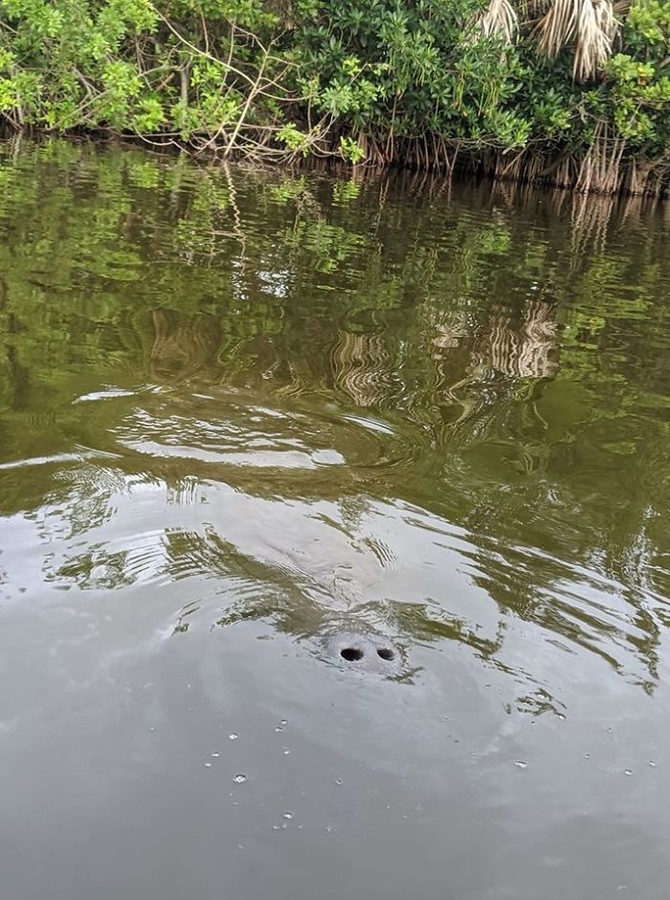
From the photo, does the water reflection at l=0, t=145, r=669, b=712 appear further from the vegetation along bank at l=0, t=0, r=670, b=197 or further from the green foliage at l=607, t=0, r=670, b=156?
the green foliage at l=607, t=0, r=670, b=156

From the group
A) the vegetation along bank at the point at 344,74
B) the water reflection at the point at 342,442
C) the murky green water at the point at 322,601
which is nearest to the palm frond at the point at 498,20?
the vegetation along bank at the point at 344,74

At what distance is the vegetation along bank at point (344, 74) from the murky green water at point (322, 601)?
10.7m

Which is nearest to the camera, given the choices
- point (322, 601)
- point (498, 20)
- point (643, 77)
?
point (322, 601)

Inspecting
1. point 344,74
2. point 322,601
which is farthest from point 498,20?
point 322,601

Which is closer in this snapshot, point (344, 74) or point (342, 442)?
point (342, 442)

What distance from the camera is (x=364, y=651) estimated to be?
2.38 metres

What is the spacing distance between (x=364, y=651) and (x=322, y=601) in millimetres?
314

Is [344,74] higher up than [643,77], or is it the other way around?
[643,77]

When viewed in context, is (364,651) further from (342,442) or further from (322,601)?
(342,442)

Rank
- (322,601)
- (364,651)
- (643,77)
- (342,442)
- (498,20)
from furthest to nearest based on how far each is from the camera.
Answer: (643,77) < (498,20) < (342,442) < (322,601) < (364,651)

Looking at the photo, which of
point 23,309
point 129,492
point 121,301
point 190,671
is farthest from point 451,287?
point 190,671

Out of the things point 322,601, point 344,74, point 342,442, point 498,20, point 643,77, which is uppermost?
point 498,20

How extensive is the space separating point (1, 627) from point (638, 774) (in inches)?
69.6

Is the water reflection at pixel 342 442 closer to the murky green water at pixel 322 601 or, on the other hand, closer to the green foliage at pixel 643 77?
the murky green water at pixel 322 601
